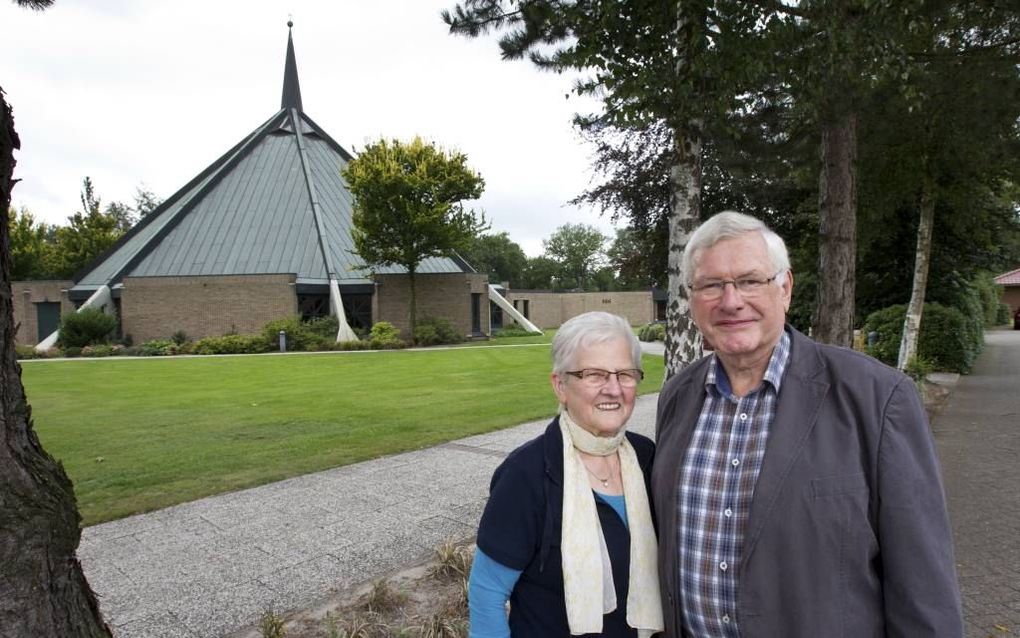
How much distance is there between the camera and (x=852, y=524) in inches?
60.0

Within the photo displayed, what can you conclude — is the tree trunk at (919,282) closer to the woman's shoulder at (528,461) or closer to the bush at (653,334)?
the woman's shoulder at (528,461)

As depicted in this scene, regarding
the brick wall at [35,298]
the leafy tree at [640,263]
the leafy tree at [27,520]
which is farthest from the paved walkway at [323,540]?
the brick wall at [35,298]

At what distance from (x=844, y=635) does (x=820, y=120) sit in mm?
5497

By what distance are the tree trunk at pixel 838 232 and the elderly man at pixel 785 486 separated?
4.93 meters

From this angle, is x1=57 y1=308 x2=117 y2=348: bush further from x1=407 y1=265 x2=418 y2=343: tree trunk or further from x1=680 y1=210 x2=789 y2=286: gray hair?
x1=680 y1=210 x2=789 y2=286: gray hair

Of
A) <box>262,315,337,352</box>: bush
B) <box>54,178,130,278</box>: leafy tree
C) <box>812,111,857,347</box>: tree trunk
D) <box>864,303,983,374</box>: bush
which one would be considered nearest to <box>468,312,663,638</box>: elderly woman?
<box>812,111,857,347</box>: tree trunk

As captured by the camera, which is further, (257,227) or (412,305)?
(257,227)

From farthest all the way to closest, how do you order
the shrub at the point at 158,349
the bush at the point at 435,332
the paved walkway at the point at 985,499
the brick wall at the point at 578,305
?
1. the brick wall at the point at 578,305
2. the bush at the point at 435,332
3. the shrub at the point at 158,349
4. the paved walkway at the point at 985,499

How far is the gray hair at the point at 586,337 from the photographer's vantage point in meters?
1.97

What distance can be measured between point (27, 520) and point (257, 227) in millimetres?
32223

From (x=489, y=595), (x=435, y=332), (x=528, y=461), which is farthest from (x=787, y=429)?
(x=435, y=332)

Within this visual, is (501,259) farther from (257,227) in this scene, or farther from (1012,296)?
(1012,296)

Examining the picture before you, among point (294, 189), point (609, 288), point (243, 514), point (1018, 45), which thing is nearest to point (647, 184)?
point (1018, 45)

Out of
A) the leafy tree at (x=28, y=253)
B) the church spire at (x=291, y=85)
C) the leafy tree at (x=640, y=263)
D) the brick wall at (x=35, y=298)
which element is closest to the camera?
the leafy tree at (x=640, y=263)
